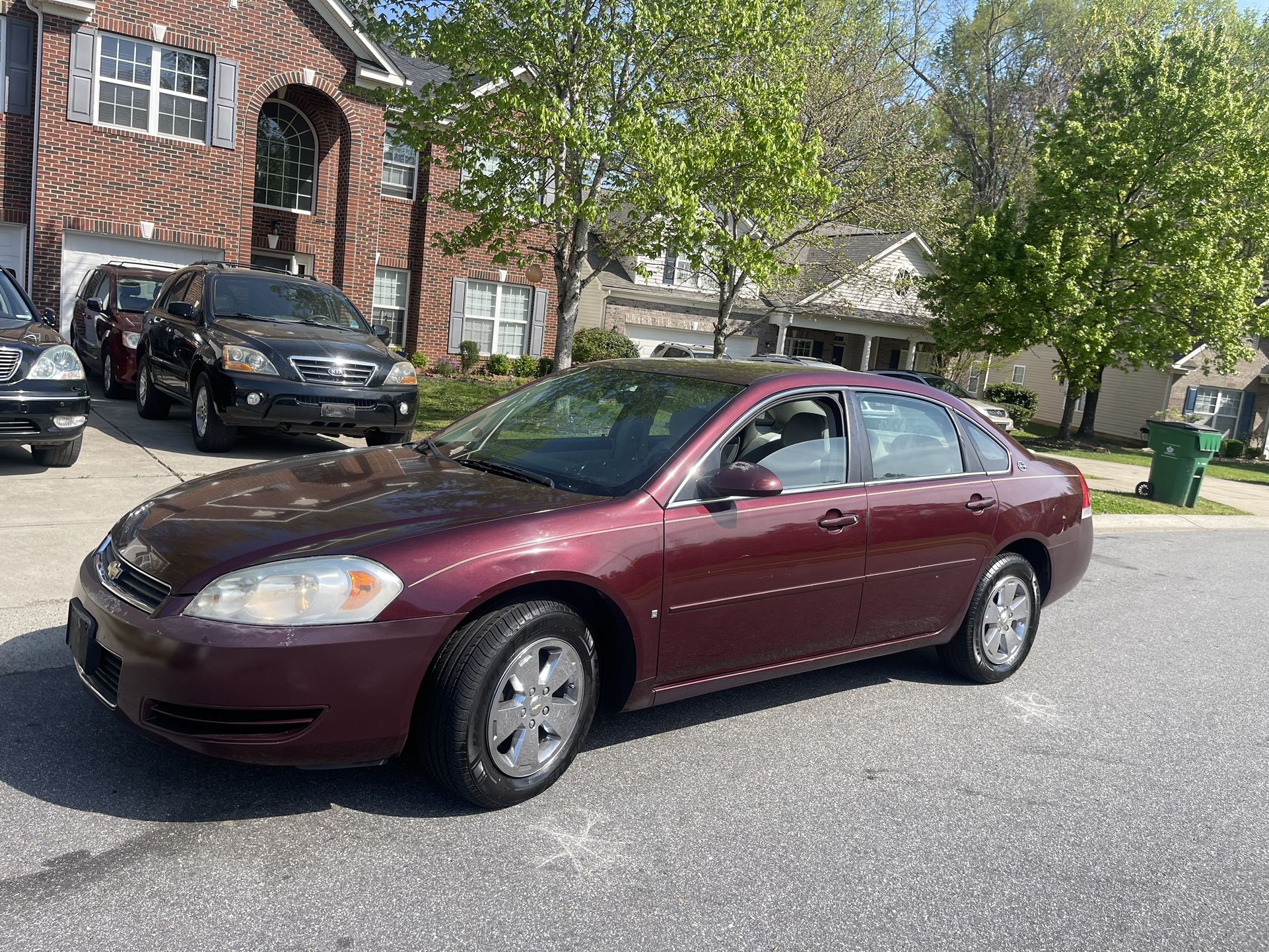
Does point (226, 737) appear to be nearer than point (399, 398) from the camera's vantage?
Yes

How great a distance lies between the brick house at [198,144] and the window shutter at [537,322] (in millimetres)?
3100

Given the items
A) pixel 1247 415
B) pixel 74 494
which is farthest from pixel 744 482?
pixel 1247 415

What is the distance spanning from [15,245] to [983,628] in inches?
765

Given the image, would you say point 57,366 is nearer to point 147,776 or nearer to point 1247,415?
point 147,776

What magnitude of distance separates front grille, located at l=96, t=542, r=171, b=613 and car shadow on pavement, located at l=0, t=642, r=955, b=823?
391 millimetres

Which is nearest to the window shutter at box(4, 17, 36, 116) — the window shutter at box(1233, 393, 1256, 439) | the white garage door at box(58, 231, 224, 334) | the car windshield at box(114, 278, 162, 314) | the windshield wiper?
the white garage door at box(58, 231, 224, 334)

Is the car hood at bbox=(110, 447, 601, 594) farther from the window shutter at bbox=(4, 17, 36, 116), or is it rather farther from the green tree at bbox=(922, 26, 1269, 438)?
the green tree at bbox=(922, 26, 1269, 438)

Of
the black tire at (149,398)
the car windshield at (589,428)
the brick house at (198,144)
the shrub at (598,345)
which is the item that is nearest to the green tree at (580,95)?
the brick house at (198,144)

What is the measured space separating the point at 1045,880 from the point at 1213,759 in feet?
5.96

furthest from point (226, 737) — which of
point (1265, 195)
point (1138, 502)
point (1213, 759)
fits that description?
point (1265, 195)

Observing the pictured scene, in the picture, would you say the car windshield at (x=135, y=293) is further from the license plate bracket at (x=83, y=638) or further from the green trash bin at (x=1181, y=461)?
the green trash bin at (x=1181, y=461)

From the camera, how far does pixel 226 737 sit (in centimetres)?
322

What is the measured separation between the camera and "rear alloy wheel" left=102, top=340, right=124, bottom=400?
13.0 m

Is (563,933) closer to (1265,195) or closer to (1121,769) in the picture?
(1121,769)
